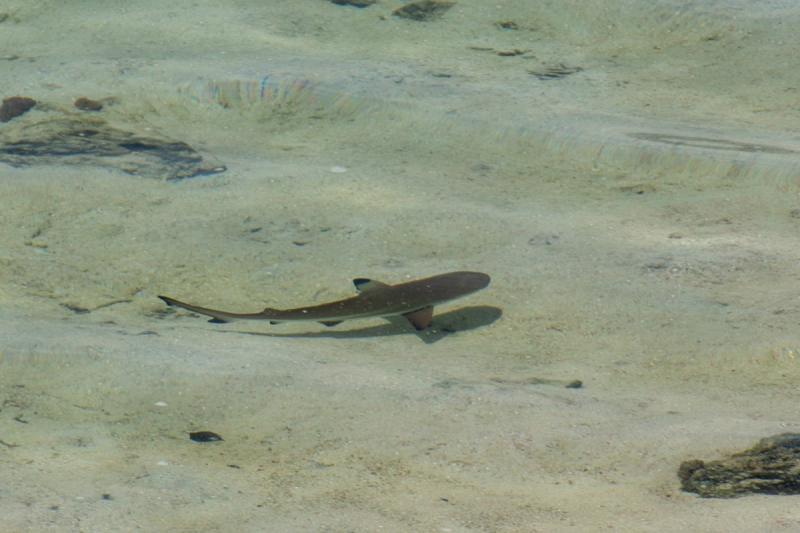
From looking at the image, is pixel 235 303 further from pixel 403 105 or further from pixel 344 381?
pixel 403 105

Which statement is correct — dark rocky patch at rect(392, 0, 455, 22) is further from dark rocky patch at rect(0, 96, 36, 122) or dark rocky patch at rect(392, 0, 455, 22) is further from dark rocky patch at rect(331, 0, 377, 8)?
dark rocky patch at rect(0, 96, 36, 122)

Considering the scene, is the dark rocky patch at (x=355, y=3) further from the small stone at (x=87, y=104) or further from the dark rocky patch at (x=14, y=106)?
the dark rocky patch at (x=14, y=106)

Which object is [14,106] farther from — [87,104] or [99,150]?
[99,150]

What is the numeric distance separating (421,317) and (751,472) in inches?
59.5

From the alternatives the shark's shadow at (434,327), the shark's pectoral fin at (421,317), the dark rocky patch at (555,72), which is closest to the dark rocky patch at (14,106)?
the shark's shadow at (434,327)

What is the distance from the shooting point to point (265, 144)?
5.16 meters

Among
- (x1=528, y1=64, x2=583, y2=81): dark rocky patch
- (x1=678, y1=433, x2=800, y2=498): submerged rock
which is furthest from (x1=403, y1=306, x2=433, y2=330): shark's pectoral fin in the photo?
(x1=528, y1=64, x2=583, y2=81): dark rocky patch

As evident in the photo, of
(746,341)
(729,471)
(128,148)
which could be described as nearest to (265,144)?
(128,148)

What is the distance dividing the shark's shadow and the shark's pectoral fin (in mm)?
102

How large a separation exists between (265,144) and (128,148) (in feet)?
2.89

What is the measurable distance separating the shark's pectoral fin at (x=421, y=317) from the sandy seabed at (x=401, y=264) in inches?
4.2

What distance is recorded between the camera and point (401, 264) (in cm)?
396

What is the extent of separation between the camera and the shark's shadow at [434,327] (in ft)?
11.7

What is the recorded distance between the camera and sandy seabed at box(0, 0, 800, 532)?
8.25 feet
